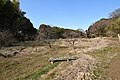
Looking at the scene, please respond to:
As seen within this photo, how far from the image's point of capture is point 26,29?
45375 mm

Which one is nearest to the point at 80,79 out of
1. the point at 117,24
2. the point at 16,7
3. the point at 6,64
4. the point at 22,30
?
the point at 6,64

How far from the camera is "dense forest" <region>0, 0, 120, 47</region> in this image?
33.3m

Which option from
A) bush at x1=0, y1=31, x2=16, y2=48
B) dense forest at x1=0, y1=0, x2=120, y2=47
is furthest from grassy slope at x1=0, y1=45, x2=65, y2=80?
dense forest at x1=0, y1=0, x2=120, y2=47

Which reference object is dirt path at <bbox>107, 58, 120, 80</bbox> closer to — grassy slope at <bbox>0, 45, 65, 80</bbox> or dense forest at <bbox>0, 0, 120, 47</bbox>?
grassy slope at <bbox>0, 45, 65, 80</bbox>

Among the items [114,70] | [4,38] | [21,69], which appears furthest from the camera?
[4,38]

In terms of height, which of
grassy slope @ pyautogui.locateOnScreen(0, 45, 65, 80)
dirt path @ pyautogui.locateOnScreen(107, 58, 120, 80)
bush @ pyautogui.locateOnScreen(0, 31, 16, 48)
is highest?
bush @ pyautogui.locateOnScreen(0, 31, 16, 48)

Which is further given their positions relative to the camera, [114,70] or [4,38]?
[4,38]

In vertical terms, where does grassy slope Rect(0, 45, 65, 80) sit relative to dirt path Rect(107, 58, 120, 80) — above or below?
below

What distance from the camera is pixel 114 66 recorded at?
36.3 ft

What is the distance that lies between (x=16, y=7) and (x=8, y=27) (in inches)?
170

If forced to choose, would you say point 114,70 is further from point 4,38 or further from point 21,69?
point 4,38

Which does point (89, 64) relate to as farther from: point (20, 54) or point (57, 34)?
point (57, 34)

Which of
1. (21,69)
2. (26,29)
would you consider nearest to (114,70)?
(21,69)

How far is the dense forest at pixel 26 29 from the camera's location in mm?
33341
